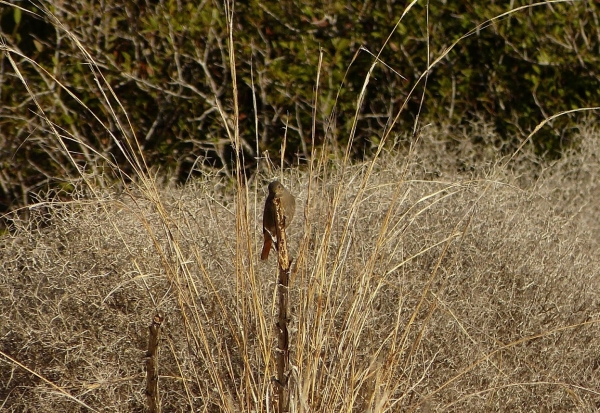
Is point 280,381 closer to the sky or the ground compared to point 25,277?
closer to the sky

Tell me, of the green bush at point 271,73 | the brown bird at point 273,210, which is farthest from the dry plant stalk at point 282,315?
the green bush at point 271,73

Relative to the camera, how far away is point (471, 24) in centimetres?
425

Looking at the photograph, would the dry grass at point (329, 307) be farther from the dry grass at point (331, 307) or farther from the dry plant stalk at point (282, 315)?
the dry plant stalk at point (282, 315)

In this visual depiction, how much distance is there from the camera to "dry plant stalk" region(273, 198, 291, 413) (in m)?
1.93

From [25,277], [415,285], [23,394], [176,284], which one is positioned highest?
[176,284]

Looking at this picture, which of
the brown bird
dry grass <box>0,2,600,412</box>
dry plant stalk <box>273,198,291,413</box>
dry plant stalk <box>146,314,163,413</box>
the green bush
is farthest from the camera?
the green bush

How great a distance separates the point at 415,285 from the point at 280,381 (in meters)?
0.75

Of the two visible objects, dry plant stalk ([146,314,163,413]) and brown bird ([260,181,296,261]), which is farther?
brown bird ([260,181,296,261])

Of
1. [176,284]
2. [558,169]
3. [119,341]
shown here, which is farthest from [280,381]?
[558,169]

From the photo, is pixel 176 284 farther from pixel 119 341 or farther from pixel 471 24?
pixel 471 24

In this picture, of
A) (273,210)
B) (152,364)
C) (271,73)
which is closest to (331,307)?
(273,210)

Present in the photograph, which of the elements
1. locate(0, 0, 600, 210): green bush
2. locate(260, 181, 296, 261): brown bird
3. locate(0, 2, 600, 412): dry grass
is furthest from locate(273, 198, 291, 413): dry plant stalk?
locate(0, 0, 600, 210): green bush

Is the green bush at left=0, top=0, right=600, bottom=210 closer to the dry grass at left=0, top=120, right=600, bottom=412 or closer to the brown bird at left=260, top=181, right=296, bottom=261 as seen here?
the dry grass at left=0, top=120, right=600, bottom=412

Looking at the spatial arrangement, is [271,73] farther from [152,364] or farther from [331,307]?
[152,364]
